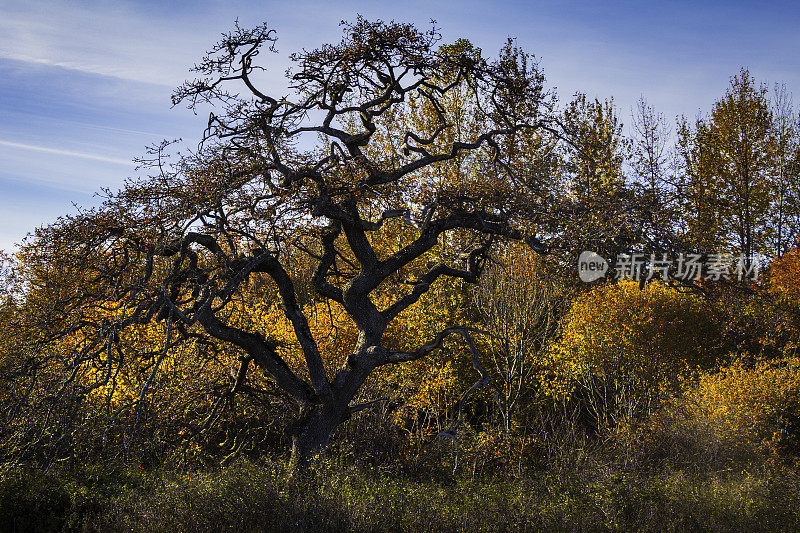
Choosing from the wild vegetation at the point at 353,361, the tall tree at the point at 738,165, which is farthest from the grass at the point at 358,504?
the tall tree at the point at 738,165

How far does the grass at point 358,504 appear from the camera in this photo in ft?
22.8

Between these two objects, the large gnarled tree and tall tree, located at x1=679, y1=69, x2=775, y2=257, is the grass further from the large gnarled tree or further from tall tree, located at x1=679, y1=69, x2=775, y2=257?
tall tree, located at x1=679, y1=69, x2=775, y2=257

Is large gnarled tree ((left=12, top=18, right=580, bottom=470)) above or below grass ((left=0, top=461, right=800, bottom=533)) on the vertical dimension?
above

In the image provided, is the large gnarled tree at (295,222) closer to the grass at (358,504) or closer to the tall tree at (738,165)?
the grass at (358,504)

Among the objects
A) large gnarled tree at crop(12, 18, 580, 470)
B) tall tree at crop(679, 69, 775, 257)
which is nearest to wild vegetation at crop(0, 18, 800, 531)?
large gnarled tree at crop(12, 18, 580, 470)

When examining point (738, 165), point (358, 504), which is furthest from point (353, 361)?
point (738, 165)

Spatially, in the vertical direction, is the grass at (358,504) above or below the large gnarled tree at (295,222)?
below

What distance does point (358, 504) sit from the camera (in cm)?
712

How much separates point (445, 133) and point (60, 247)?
14168 mm

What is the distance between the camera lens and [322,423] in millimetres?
8227

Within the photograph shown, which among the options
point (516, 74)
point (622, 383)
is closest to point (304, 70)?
point (516, 74)

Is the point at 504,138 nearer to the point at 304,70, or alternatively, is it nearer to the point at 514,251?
the point at 304,70

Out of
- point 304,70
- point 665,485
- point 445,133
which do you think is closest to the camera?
point 304,70

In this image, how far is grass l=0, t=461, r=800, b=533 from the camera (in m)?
6.95
